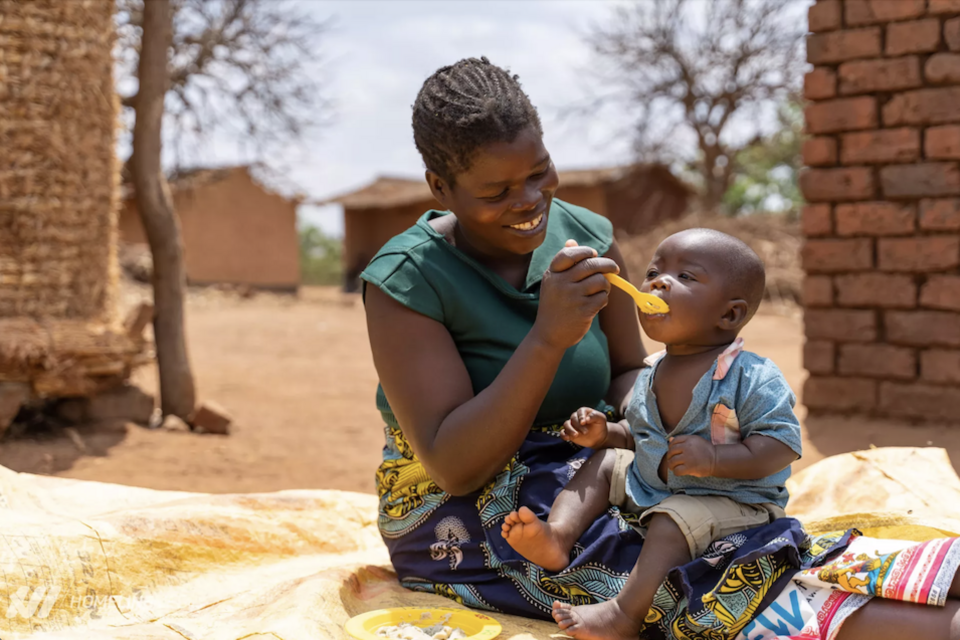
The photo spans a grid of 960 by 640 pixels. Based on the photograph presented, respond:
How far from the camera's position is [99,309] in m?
5.84

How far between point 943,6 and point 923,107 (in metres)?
0.49

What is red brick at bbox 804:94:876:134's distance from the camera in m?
4.72

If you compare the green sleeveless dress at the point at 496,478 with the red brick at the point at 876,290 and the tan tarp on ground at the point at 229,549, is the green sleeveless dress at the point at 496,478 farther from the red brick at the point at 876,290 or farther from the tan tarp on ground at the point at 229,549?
the red brick at the point at 876,290

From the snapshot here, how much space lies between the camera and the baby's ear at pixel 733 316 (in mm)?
1947

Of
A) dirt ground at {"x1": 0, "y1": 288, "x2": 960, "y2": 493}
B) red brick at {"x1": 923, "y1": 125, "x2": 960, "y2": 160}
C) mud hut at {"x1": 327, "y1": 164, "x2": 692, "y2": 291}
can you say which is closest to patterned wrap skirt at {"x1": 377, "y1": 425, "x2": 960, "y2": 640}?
dirt ground at {"x1": 0, "y1": 288, "x2": 960, "y2": 493}

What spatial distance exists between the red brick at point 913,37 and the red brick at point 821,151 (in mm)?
524

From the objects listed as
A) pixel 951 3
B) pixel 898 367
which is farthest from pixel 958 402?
pixel 951 3

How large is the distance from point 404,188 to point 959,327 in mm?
19125

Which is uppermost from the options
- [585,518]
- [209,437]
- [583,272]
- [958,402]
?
[583,272]

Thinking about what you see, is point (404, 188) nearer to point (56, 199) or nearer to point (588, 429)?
point (56, 199)

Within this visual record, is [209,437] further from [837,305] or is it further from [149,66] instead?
[837,305]

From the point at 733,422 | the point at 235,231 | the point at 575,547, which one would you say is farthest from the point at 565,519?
the point at 235,231

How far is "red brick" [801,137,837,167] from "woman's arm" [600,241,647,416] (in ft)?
9.58

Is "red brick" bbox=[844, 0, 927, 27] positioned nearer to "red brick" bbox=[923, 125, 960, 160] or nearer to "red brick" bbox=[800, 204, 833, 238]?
"red brick" bbox=[923, 125, 960, 160]
